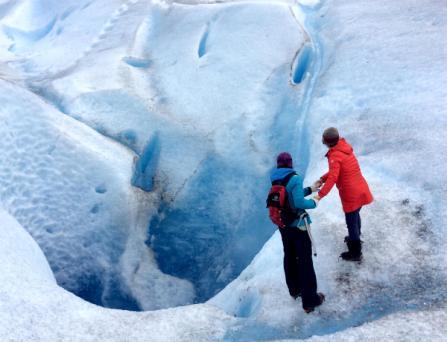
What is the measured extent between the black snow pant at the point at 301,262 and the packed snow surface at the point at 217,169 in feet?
0.65

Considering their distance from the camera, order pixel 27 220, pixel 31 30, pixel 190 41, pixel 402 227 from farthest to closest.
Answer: pixel 31 30
pixel 190 41
pixel 27 220
pixel 402 227

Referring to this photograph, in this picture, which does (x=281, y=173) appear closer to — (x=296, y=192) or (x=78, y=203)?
(x=296, y=192)

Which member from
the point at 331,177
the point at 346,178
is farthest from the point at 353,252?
the point at 331,177

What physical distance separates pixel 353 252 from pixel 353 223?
13.0 inches

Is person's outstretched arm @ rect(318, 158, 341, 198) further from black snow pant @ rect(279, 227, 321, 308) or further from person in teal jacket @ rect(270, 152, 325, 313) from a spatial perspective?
black snow pant @ rect(279, 227, 321, 308)

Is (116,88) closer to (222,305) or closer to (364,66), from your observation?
(364,66)

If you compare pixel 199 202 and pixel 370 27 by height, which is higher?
pixel 370 27

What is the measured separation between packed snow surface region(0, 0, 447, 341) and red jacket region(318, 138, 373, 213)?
680 millimetres

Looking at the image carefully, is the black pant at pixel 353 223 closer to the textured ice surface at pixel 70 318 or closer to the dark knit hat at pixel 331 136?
the dark knit hat at pixel 331 136

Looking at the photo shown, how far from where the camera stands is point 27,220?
21.5ft

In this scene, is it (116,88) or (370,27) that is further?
(116,88)

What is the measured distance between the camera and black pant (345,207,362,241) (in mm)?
4250

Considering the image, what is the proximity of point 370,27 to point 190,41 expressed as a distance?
3.20 metres

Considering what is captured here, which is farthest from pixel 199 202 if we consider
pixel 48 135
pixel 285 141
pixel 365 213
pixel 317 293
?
pixel 317 293
